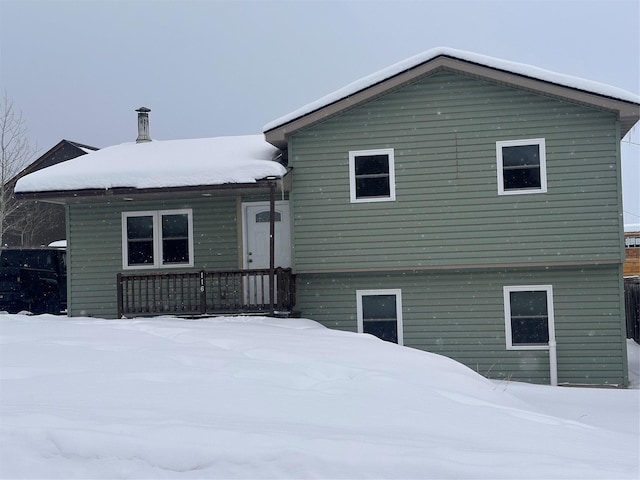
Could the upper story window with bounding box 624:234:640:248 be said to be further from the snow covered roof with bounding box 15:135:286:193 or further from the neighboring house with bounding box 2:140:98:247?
the neighboring house with bounding box 2:140:98:247

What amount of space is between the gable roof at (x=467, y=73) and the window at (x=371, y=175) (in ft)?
3.84

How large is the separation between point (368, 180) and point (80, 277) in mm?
7618

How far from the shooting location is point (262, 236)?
16.2m

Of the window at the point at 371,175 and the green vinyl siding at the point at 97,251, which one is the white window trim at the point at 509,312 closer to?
the window at the point at 371,175

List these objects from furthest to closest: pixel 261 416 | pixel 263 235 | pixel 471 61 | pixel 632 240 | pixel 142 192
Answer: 1. pixel 632 240
2. pixel 263 235
3. pixel 142 192
4. pixel 471 61
5. pixel 261 416

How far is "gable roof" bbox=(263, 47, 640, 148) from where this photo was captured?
14234 millimetres

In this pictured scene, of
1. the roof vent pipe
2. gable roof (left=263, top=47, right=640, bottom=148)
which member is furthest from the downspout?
the roof vent pipe

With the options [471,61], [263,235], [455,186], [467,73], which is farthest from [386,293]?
[471,61]

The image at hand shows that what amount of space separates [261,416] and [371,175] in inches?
392

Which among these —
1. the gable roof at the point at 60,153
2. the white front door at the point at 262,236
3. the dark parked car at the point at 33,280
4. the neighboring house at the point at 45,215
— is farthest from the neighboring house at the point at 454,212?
the neighboring house at the point at 45,215

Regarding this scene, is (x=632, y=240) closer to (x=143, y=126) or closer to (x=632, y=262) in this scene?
(x=632, y=262)

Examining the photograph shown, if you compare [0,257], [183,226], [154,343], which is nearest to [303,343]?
[154,343]

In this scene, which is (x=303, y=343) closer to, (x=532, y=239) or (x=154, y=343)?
(x=154, y=343)

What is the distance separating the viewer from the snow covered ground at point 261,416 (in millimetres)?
4684
